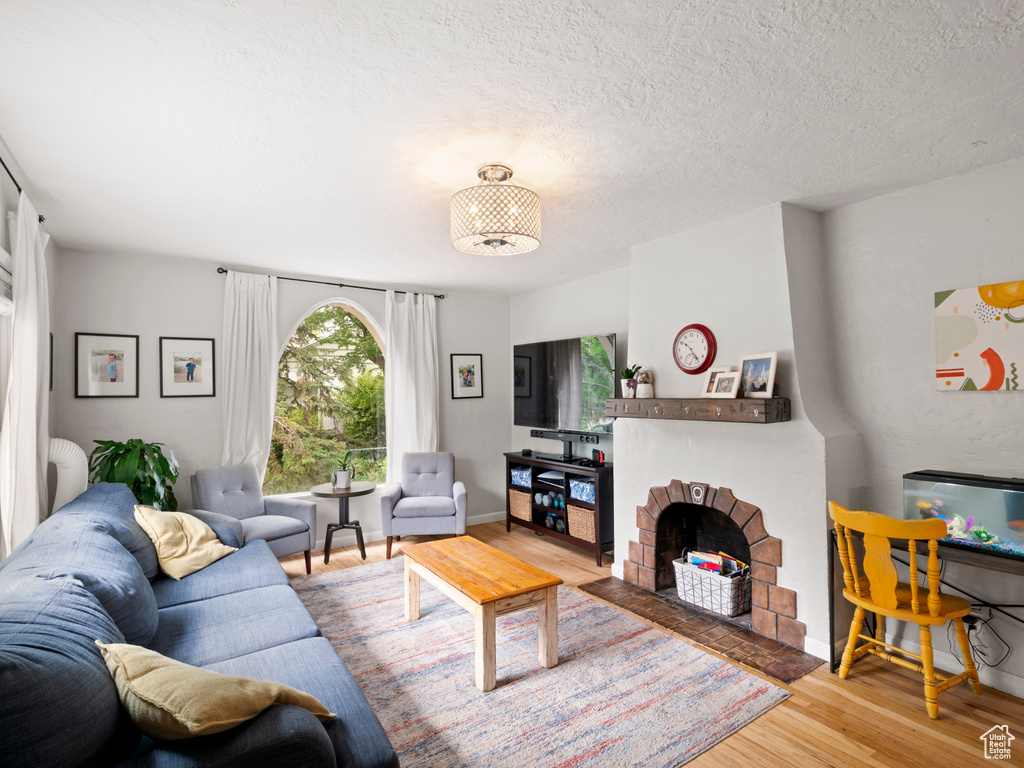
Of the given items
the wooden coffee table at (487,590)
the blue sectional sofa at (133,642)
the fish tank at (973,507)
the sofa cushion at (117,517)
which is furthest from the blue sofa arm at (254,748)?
the fish tank at (973,507)

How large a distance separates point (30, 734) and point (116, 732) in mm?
278

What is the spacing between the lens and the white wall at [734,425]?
2.88 meters

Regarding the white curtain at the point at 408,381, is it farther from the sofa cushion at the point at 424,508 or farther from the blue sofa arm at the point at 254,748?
the blue sofa arm at the point at 254,748

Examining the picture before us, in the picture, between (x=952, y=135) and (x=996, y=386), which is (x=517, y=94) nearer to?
Result: (x=952, y=135)

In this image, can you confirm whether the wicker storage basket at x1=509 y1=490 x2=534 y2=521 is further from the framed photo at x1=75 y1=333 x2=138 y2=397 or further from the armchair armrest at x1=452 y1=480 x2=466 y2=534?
the framed photo at x1=75 y1=333 x2=138 y2=397

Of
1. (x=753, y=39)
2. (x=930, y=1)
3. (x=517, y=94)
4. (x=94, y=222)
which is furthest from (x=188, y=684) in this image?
(x=94, y=222)

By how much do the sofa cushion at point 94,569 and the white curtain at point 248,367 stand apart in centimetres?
212

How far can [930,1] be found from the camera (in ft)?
4.80

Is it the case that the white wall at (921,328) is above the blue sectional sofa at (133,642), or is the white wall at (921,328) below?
above

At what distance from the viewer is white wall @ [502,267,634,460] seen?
4.63 meters

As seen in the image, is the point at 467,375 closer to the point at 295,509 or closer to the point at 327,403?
A: the point at 327,403

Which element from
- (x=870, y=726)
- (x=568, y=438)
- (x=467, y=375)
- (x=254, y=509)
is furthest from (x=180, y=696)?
(x=467, y=375)

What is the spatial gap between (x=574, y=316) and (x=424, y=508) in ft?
7.41

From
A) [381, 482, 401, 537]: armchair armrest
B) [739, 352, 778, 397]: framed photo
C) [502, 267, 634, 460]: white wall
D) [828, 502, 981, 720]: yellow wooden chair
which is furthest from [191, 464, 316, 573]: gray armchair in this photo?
[828, 502, 981, 720]: yellow wooden chair
